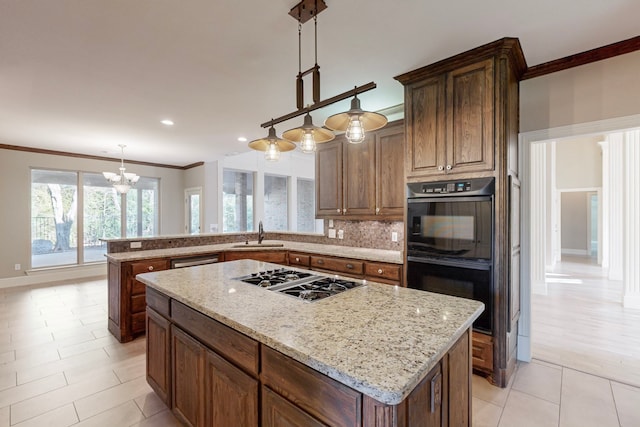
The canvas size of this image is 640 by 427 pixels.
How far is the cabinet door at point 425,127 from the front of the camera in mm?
2441

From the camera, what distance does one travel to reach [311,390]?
3.17ft

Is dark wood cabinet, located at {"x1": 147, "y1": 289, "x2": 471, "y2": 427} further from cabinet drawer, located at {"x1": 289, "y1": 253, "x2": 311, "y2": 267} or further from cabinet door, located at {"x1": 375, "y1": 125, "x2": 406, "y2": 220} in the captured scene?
cabinet drawer, located at {"x1": 289, "y1": 253, "x2": 311, "y2": 267}

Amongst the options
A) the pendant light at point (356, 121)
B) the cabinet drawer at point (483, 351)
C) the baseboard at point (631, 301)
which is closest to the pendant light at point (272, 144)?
the pendant light at point (356, 121)

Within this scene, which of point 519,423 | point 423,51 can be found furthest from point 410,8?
point 519,423

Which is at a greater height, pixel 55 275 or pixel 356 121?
pixel 356 121

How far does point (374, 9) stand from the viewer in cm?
181

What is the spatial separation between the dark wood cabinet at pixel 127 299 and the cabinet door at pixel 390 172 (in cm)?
268

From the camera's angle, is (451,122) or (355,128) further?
(451,122)

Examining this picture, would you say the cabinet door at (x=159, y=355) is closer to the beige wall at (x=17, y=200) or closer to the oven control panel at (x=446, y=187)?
the oven control panel at (x=446, y=187)

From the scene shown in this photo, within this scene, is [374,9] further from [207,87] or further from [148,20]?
[207,87]

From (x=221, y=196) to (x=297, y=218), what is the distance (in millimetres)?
2006

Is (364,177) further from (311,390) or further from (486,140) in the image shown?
(311,390)

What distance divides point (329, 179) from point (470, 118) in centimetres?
191

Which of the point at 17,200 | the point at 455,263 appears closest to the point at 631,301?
the point at 455,263
